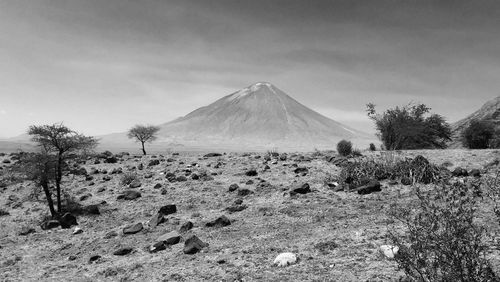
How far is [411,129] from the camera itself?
31312mm

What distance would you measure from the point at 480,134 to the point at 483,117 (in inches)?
243

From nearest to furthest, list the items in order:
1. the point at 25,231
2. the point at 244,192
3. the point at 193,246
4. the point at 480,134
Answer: the point at 193,246
the point at 25,231
the point at 244,192
the point at 480,134

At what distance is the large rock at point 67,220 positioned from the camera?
12664 mm

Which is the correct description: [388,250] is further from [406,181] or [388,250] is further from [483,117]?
[483,117]

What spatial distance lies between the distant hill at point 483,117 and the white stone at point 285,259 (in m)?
32.9

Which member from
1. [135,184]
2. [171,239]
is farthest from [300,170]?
[171,239]

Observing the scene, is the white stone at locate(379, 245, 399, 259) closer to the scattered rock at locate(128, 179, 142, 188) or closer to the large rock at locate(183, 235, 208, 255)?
the large rock at locate(183, 235, 208, 255)

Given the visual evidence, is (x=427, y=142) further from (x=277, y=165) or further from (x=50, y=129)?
(x=50, y=129)

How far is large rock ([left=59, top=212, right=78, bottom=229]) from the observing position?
1266cm

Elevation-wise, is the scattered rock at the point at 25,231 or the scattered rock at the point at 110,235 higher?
the scattered rock at the point at 110,235

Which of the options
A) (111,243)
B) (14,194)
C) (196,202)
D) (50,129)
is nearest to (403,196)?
(196,202)

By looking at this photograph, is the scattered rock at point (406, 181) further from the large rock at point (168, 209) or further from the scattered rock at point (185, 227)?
the large rock at point (168, 209)

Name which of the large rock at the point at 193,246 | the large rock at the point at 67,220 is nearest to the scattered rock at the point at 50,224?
the large rock at the point at 67,220

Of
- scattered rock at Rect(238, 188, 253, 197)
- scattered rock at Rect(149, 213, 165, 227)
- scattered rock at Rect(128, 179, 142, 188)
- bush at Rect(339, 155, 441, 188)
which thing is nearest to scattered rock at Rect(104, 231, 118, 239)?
scattered rock at Rect(149, 213, 165, 227)
